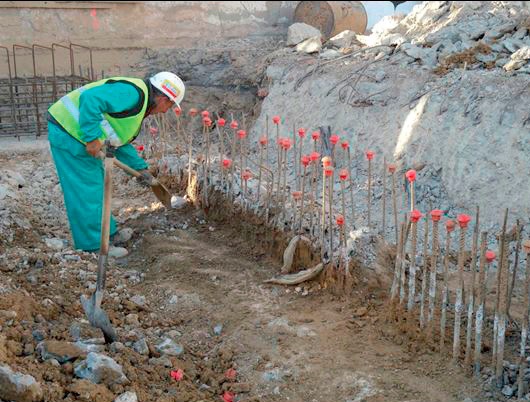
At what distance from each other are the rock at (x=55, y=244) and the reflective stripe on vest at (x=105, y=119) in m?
0.84

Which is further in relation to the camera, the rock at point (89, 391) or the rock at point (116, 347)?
the rock at point (116, 347)

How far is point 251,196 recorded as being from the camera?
528 centimetres

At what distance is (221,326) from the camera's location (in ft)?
12.8

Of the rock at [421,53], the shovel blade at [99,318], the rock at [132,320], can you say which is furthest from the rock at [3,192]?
the rock at [421,53]

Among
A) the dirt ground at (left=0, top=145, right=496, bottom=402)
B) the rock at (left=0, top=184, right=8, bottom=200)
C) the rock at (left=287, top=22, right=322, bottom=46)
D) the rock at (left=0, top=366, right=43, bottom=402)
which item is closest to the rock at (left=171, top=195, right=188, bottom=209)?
the dirt ground at (left=0, top=145, right=496, bottom=402)

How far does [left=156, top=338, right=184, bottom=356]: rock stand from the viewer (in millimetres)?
3507

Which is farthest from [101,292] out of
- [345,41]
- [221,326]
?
[345,41]

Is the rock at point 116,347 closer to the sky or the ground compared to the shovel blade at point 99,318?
closer to the ground

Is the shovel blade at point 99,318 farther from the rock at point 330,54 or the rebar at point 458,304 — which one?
the rock at point 330,54

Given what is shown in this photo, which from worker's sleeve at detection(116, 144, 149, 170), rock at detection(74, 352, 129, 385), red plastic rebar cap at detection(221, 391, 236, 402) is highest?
worker's sleeve at detection(116, 144, 149, 170)

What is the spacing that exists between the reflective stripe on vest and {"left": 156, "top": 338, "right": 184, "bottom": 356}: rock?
157cm

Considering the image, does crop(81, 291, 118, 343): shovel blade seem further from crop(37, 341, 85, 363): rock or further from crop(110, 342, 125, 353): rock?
crop(37, 341, 85, 363): rock

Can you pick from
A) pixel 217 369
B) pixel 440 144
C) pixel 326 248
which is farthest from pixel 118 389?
pixel 440 144

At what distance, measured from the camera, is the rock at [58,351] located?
3008mm
